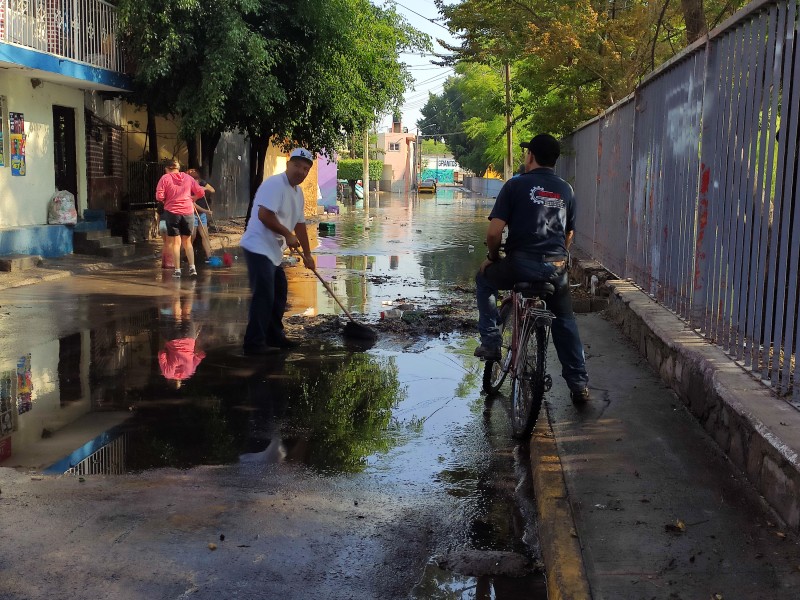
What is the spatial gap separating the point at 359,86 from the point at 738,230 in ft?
56.6

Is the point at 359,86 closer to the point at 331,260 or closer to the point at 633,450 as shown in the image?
the point at 331,260

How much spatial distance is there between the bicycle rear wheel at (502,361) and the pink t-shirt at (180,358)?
101 inches

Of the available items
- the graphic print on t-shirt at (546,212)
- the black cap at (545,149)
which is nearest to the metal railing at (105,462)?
the graphic print on t-shirt at (546,212)

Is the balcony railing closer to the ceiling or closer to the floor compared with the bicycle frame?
closer to the ceiling

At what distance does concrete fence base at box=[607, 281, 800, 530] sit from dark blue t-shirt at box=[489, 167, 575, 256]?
1191 millimetres

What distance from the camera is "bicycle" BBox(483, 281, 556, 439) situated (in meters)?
5.62

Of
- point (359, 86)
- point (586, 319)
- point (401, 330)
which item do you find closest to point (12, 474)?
point (401, 330)

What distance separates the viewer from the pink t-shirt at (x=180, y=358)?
7.73 m

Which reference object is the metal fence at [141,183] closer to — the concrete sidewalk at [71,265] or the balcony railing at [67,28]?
the concrete sidewalk at [71,265]

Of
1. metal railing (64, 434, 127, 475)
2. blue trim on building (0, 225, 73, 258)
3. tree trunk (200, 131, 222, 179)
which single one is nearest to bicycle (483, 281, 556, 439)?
metal railing (64, 434, 127, 475)

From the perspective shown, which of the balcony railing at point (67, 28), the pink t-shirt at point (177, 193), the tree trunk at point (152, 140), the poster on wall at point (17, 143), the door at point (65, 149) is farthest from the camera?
the tree trunk at point (152, 140)

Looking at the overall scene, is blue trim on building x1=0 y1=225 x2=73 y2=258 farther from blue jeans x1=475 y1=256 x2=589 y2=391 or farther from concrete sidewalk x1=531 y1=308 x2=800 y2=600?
concrete sidewalk x1=531 y1=308 x2=800 y2=600

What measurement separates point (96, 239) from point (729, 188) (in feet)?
46.8

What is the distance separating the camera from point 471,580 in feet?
12.9
